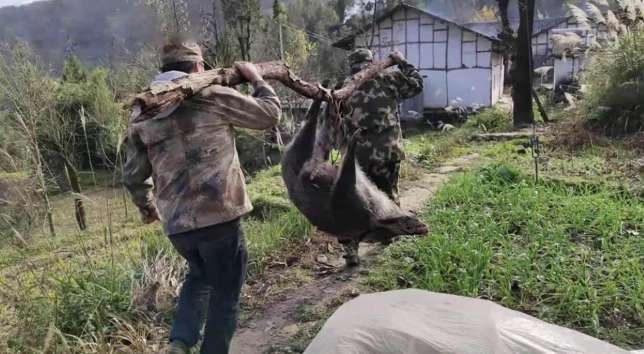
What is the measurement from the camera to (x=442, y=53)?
19.2 m

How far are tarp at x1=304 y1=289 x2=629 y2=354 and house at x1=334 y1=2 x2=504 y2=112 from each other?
55.3 ft

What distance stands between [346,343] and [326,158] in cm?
177

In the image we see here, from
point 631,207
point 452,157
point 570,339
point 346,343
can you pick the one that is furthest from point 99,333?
point 452,157

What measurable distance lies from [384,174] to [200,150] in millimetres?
2049

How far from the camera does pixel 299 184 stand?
3287 millimetres

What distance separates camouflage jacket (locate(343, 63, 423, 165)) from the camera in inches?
166

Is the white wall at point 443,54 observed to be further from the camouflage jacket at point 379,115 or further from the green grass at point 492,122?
the camouflage jacket at point 379,115

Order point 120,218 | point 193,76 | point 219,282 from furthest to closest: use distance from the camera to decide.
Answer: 1. point 120,218
2. point 219,282
3. point 193,76

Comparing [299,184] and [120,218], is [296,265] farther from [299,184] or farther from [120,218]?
[120,218]

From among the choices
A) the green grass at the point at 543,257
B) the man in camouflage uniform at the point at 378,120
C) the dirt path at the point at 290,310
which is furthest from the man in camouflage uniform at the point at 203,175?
the man in camouflage uniform at the point at 378,120

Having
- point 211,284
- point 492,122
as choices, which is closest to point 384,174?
point 211,284

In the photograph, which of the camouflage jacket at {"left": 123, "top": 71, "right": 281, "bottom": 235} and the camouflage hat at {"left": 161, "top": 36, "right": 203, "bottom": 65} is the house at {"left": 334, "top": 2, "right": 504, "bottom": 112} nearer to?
the camouflage hat at {"left": 161, "top": 36, "right": 203, "bottom": 65}

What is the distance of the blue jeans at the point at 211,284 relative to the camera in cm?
259

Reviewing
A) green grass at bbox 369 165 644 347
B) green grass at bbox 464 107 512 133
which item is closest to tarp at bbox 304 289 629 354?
green grass at bbox 369 165 644 347
